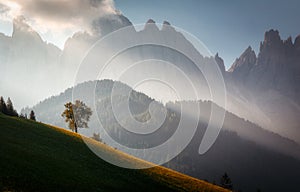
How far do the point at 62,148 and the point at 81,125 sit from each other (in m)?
53.0

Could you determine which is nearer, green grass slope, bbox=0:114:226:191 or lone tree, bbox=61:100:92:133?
green grass slope, bbox=0:114:226:191

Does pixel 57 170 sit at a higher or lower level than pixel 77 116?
lower

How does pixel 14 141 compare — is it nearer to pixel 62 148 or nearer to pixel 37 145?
pixel 37 145

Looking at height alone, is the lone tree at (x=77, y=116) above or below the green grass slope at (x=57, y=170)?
above

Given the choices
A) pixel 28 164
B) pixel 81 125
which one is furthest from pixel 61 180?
pixel 81 125

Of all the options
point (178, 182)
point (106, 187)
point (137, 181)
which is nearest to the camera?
point (106, 187)

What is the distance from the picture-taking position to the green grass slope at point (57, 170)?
27.4m

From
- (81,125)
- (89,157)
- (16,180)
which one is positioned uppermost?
(81,125)

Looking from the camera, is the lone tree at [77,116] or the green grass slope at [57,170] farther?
the lone tree at [77,116]

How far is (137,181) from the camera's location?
3909 cm

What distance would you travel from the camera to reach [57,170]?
1276 inches

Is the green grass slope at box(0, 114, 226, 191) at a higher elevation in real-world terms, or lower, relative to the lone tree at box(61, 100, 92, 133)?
lower

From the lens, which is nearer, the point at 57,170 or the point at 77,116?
the point at 57,170

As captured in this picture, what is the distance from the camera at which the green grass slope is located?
2739cm
